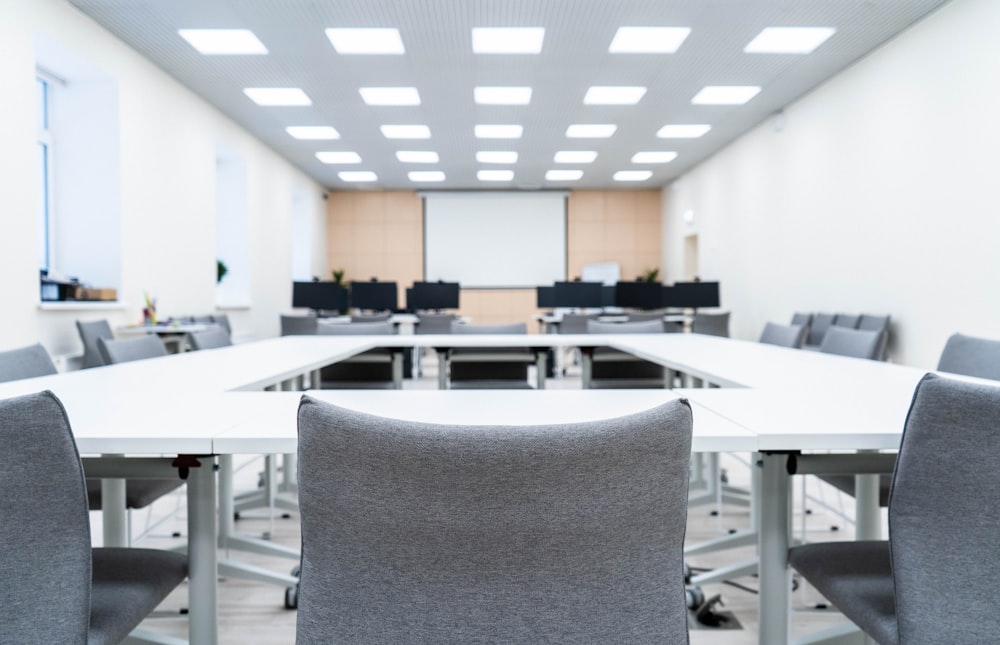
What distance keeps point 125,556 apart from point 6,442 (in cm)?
61

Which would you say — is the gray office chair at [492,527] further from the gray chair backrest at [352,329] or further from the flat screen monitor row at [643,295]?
the flat screen monitor row at [643,295]

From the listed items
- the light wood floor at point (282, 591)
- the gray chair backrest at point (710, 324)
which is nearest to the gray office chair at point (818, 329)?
the gray chair backrest at point (710, 324)

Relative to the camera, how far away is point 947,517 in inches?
35.8

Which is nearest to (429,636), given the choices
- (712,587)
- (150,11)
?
(712,587)

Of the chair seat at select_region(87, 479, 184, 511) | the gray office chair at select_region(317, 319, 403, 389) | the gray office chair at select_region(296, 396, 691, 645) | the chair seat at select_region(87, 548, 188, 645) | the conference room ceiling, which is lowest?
the chair seat at select_region(87, 479, 184, 511)

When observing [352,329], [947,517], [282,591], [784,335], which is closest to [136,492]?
[282,591]

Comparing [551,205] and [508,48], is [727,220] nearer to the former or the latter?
[551,205]

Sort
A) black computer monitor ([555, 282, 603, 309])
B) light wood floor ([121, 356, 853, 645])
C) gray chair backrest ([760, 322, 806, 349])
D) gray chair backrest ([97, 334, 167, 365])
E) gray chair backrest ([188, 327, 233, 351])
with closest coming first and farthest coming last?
light wood floor ([121, 356, 853, 645])
gray chair backrest ([97, 334, 167, 365])
gray chair backrest ([188, 327, 233, 351])
gray chair backrest ([760, 322, 806, 349])
black computer monitor ([555, 282, 603, 309])

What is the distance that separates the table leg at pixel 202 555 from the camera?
4.06 ft

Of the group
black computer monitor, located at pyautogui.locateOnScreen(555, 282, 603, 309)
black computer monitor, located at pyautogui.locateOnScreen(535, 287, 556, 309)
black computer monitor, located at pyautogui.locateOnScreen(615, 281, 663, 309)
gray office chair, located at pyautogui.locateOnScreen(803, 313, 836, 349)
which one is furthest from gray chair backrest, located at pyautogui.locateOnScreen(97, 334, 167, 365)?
black computer monitor, located at pyautogui.locateOnScreen(615, 281, 663, 309)

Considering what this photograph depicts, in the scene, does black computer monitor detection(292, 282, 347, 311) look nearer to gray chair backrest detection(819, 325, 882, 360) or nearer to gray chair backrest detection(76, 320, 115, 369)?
gray chair backrest detection(76, 320, 115, 369)

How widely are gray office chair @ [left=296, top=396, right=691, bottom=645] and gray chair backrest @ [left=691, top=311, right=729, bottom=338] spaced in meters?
5.77

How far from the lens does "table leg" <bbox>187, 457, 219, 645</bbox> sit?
1.24 meters

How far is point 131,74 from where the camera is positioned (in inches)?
239
